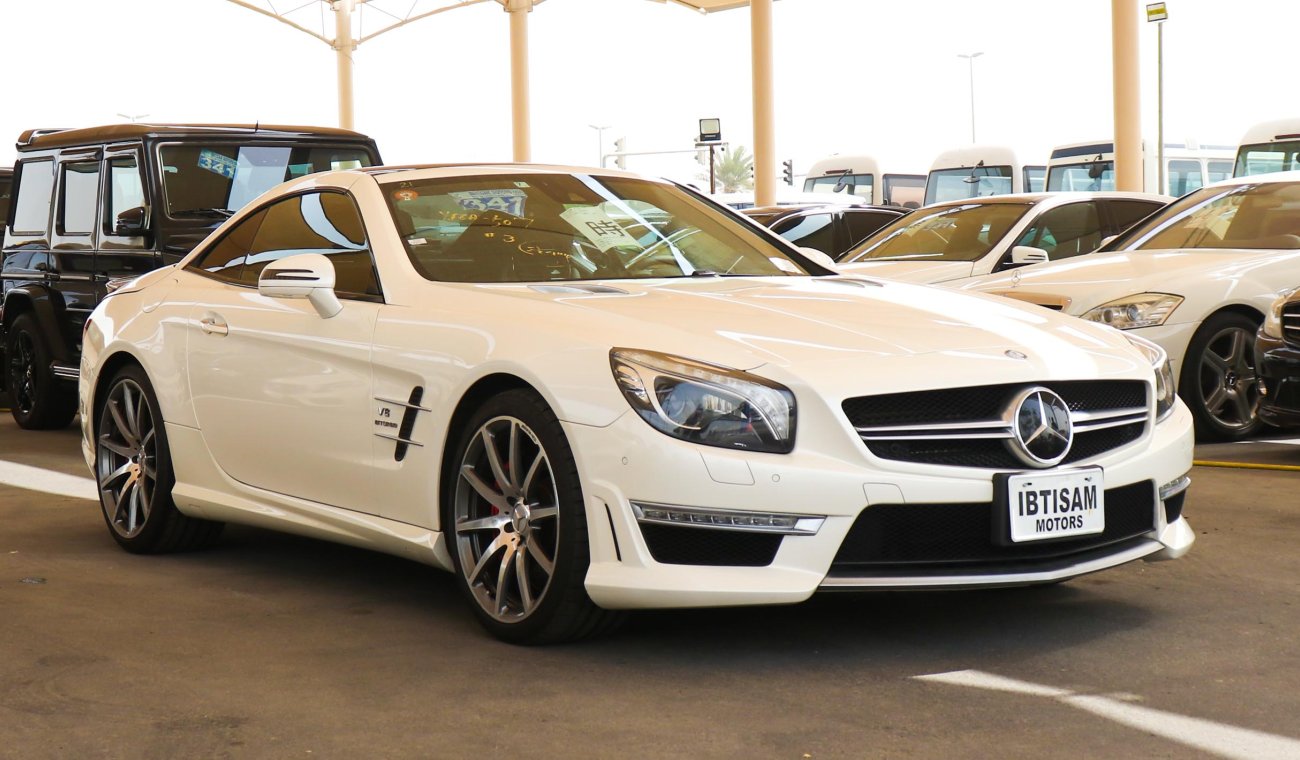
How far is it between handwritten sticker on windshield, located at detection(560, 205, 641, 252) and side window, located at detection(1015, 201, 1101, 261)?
676 centimetres

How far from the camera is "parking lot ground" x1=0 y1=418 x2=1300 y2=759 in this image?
3.32 m

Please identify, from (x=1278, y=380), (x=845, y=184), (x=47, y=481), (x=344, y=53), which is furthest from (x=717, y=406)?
(x=344, y=53)

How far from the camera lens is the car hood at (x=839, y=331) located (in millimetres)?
3818

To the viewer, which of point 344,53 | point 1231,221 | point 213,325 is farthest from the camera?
point 344,53

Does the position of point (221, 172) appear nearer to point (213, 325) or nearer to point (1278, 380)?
point (213, 325)

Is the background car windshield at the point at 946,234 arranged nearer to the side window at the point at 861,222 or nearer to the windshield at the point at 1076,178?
the side window at the point at 861,222

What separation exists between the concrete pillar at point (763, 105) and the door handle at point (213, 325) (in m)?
21.6

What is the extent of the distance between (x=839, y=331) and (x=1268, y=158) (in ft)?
72.4

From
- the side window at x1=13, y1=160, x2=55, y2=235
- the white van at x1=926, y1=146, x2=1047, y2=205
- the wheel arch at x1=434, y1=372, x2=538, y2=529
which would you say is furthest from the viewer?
the white van at x1=926, y1=146, x2=1047, y2=205

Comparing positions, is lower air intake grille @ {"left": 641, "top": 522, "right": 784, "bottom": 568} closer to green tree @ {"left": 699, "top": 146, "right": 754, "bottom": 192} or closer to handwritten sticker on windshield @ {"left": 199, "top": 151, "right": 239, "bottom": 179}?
handwritten sticker on windshield @ {"left": 199, "top": 151, "right": 239, "bottom": 179}

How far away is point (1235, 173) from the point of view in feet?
80.9

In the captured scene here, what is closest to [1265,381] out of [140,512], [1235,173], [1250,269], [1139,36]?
[1250,269]

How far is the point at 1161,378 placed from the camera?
14.6 feet

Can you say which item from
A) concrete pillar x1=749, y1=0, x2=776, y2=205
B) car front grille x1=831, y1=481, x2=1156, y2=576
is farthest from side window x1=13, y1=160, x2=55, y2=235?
concrete pillar x1=749, y1=0, x2=776, y2=205
